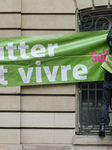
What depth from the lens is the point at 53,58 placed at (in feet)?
29.2

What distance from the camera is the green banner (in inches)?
348

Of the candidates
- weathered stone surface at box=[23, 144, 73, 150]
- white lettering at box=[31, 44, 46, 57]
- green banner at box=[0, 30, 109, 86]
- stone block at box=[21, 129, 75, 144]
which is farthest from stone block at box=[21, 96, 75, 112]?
white lettering at box=[31, 44, 46, 57]

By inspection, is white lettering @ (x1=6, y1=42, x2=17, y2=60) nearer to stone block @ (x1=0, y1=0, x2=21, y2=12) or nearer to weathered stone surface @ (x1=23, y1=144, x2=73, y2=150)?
stone block @ (x1=0, y1=0, x2=21, y2=12)

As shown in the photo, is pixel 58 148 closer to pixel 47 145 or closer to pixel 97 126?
pixel 47 145

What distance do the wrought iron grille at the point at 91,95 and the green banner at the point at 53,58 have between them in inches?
18.6

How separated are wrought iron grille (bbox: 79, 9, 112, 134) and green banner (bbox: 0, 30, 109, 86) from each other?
18.6 inches

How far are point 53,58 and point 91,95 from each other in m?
1.48

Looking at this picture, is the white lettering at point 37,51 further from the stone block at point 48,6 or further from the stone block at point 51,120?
the stone block at point 51,120

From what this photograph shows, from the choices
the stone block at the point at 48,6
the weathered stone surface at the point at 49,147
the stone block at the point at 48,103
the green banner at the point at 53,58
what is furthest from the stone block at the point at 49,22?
the weathered stone surface at the point at 49,147

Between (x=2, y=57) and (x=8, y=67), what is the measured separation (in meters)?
0.31

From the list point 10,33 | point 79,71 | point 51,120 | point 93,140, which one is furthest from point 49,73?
point 93,140

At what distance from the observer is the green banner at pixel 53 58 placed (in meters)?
8.85

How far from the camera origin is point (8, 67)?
8953 mm

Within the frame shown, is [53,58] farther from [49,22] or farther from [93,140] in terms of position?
[93,140]
